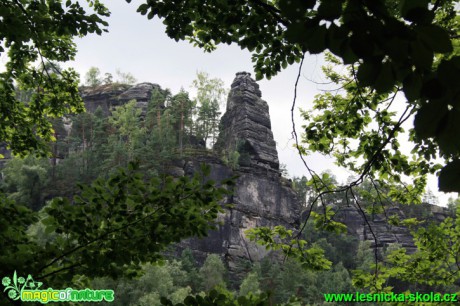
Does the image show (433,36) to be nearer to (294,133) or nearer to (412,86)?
(412,86)

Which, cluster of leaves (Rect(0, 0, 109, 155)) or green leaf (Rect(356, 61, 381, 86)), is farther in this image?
cluster of leaves (Rect(0, 0, 109, 155))

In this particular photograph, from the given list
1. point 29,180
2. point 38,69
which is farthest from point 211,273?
point 38,69

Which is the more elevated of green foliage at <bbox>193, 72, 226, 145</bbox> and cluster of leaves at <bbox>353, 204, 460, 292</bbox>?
green foliage at <bbox>193, 72, 226, 145</bbox>

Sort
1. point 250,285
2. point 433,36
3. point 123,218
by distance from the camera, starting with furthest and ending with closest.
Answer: point 250,285 → point 123,218 → point 433,36

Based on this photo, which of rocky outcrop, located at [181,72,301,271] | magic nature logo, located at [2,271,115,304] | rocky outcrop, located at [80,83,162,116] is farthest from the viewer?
rocky outcrop, located at [80,83,162,116]

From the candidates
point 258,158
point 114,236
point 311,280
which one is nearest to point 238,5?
point 114,236

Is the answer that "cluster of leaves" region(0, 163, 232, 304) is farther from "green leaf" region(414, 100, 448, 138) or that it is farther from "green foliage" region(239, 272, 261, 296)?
"green foliage" region(239, 272, 261, 296)

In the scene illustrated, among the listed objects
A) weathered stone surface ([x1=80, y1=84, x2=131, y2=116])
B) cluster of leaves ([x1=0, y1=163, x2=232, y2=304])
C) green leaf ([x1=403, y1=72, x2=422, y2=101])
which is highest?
weathered stone surface ([x1=80, y1=84, x2=131, y2=116])

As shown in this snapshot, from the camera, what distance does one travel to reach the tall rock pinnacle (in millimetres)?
52062

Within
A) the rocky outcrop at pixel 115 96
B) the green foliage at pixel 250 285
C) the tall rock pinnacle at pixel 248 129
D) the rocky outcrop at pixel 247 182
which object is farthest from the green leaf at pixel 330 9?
the rocky outcrop at pixel 115 96

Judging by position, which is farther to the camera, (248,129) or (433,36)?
(248,129)

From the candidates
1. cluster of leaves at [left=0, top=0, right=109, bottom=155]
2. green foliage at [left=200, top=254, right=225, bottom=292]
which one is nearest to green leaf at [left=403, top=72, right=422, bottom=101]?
cluster of leaves at [left=0, top=0, right=109, bottom=155]

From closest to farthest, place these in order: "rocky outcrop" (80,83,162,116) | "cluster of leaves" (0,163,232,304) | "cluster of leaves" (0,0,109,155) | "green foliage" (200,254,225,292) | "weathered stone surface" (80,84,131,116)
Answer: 1. "cluster of leaves" (0,163,232,304)
2. "cluster of leaves" (0,0,109,155)
3. "green foliage" (200,254,225,292)
4. "rocky outcrop" (80,83,162,116)
5. "weathered stone surface" (80,84,131,116)

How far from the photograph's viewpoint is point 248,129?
53.7m
